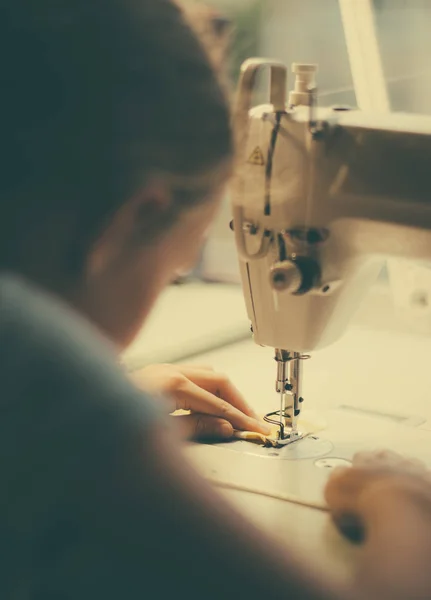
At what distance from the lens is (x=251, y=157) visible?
115cm

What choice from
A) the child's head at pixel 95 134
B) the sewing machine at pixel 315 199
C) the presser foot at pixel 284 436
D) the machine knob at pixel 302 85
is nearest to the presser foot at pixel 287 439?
the presser foot at pixel 284 436

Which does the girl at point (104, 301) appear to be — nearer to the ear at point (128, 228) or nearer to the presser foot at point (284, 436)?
the ear at point (128, 228)

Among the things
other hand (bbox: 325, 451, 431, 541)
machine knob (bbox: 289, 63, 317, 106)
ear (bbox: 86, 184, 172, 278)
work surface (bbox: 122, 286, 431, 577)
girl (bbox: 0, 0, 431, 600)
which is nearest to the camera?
girl (bbox: 0, 0, 431, 600)

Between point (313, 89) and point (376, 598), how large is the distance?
2.29 ft

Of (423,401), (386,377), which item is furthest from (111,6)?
(386,377)

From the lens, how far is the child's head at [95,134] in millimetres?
588

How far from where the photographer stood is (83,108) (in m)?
0.59

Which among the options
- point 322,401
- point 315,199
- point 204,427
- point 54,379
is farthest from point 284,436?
point 54,379

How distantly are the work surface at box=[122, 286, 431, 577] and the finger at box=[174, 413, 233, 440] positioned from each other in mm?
32

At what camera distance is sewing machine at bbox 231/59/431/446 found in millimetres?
1096

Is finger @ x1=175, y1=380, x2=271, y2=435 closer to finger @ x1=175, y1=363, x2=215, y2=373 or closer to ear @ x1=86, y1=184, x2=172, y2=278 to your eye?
finger @ x1=175, y1=363, x2=215, y2=373

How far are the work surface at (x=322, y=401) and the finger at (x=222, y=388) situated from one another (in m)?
0.09

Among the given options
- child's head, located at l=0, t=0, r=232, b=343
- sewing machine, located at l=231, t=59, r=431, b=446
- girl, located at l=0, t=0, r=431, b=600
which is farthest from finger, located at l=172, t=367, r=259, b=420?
child's head, located at l=0, t=0, r=232, b=343

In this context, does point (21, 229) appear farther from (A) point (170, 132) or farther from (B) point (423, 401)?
(B) point (423, 401)
